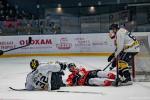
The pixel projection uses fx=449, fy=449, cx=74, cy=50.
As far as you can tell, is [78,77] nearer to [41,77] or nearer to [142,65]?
[41,77]

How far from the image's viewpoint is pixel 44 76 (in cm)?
795

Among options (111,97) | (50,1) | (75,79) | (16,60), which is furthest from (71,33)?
(111,97)

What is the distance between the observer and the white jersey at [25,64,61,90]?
7914 mm

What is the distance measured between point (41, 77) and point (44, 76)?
7cm

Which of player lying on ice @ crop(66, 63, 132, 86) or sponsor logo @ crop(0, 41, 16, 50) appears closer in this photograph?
player lying on ice @ crop(66, 63, 132, 86)

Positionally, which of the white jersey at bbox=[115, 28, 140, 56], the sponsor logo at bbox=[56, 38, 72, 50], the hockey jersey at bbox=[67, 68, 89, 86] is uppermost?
the white jersey at bbox=[115, 28, 140, 56]

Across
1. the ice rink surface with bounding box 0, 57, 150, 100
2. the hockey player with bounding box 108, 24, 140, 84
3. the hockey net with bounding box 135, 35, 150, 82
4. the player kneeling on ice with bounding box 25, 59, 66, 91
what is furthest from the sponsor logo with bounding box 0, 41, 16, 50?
the player kneeling on ice with bounding box 25, 59, 66, 91

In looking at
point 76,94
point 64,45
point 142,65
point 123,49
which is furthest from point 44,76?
point 64,45

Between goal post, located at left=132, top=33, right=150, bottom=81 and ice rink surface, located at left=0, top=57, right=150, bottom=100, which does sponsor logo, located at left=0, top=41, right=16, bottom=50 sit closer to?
ice rink surface, located at left=0, top=57, right=150, bottom=100

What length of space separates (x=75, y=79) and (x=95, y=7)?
415 inches

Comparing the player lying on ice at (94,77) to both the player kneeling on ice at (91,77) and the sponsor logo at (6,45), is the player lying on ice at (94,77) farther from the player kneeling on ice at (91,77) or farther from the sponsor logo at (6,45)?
the sponsor logo at (6,45)

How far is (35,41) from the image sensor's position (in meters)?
16.0

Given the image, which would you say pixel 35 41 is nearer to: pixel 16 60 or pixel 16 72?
pixel 16 60

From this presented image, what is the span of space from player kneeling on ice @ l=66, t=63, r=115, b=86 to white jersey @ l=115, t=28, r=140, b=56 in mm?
468
